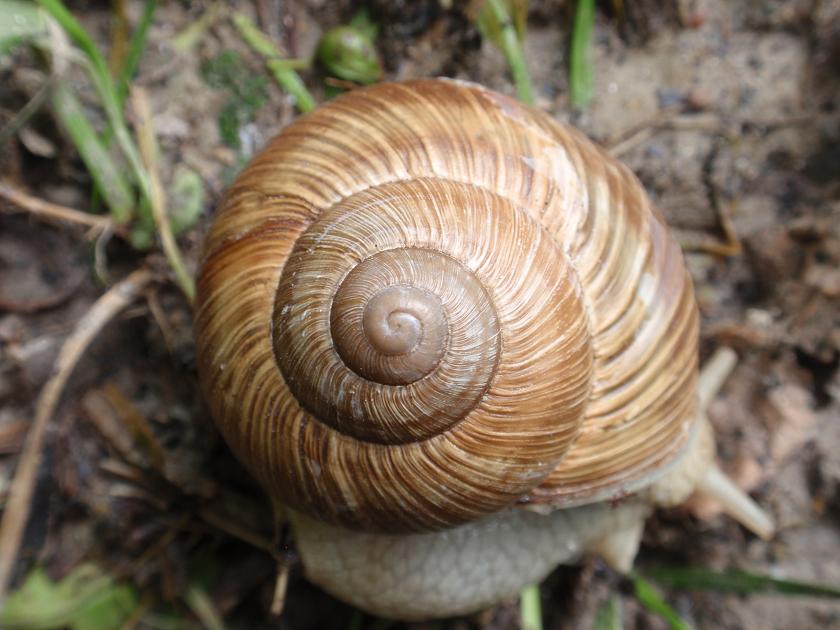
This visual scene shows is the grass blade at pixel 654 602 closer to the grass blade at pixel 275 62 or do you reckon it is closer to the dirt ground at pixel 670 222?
the dirt ground at pixel 670 222

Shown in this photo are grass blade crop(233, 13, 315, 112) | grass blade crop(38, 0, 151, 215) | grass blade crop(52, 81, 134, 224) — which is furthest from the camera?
grass blade crop(233, 13, 315, 112)

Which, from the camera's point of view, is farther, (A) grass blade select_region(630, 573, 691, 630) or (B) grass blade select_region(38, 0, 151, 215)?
(A) grass blade select_region(630, 573, 691, 630)

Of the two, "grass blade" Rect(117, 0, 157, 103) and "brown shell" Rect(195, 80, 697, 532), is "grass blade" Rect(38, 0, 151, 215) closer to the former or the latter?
"grass blade" Rect(117, 0, 157, 103)

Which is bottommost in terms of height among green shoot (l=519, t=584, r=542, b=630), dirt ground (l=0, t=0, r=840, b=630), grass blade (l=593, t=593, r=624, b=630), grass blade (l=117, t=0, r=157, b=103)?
grass blade (l=593, t=593, r=624, b=630)

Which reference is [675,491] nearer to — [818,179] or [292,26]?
[818,179]

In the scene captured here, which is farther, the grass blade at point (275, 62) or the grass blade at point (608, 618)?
the grass blade at point (275, 62)

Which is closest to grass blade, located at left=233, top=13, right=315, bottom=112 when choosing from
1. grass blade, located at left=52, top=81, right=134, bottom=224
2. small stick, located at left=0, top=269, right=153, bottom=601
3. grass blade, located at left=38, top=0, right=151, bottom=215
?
grass blade, located at left=38, top=0, right=151, bottom=215

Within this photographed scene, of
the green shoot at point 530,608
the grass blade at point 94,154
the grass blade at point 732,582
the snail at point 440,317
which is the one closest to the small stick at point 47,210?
the grass blade at point 94,154

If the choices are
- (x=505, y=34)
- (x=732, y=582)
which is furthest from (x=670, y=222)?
(x=732, y=582)

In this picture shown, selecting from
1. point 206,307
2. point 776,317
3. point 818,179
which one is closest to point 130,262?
point 206,307
